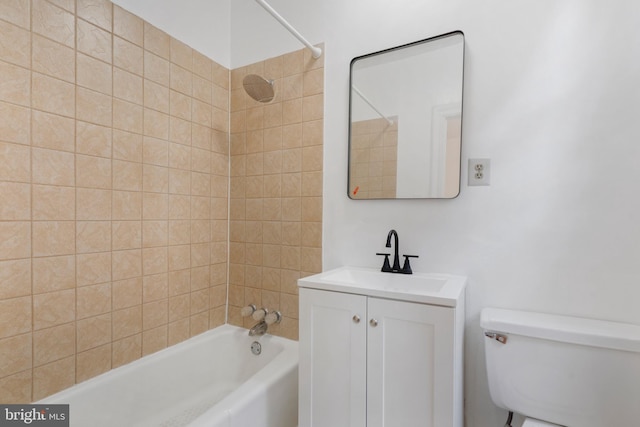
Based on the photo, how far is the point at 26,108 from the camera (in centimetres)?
116

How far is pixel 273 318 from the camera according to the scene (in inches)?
71.1

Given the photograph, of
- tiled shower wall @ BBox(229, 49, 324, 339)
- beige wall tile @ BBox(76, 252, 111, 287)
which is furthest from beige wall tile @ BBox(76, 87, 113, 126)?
tiled shower wall @ BBox(229, 49, 324, 339)

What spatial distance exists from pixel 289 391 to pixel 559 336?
3.83ft

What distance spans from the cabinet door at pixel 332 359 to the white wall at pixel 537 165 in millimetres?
482

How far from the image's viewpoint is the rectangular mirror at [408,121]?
1363 millimetres

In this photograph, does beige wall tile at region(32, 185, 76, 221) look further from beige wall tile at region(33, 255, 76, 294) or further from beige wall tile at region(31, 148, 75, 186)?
beige wall tile at region(33, 255, 76, 294)

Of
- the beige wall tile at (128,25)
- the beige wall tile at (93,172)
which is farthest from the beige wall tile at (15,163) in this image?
the beige wall tile at (128,25)

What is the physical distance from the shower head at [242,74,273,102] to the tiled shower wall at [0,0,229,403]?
0.41 m

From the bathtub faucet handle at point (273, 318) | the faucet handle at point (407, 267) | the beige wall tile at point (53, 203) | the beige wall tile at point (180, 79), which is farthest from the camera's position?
the bathtub faucet handle at point (273, 318)

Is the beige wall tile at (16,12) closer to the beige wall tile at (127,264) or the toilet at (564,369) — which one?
the beige wall tile at (127,264)

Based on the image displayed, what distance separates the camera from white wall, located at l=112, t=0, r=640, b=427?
1.10 meters

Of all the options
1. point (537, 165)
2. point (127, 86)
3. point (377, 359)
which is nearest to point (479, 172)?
point (537, 165)

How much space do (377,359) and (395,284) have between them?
39cm

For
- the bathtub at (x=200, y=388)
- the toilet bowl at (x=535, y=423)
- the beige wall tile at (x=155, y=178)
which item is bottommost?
the bathtub at (x=200, y=388)
